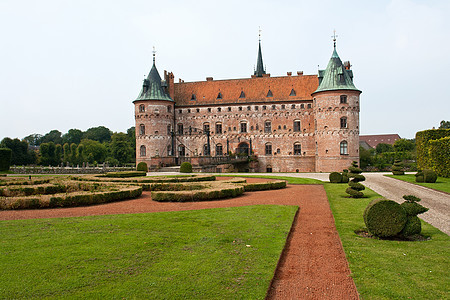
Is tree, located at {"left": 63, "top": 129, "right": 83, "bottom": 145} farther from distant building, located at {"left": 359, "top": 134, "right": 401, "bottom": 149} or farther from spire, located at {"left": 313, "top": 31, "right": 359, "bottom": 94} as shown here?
distant building, located at {"left": 359, "top": 134, "right": 401, "bottom": 149}

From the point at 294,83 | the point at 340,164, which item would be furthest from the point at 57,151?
the point at 340,164

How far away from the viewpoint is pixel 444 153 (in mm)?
28141

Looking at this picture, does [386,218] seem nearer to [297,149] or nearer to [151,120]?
[297,149]

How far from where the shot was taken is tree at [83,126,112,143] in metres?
116

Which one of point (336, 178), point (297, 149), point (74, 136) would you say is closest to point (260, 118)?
point (297, 149)

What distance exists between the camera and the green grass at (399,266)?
6.11 metres

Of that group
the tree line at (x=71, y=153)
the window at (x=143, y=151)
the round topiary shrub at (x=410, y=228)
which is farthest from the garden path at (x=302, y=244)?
the tree line at (x=71, y=153)

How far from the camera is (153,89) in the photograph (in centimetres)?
5100

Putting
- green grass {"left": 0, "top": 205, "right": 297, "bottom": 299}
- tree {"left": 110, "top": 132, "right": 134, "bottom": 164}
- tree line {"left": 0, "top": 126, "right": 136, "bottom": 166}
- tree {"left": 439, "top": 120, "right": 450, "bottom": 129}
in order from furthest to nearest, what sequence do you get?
tree {"left": 439, "top": 120, "right": 450, "bottom": 129} → tree {"left": 110, "top": 132, "right": 134, "bottom": 164} → tree line {"left": 0, "top": 126, "right": 136, "bottom": 166} → green grass {"left": 0, "top": 205, "right": 297, "bottom": 299}

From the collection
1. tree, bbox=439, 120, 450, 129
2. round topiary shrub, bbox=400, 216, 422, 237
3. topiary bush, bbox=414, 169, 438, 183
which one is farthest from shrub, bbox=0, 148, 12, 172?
tree, bbox=439, 120, 450, 129

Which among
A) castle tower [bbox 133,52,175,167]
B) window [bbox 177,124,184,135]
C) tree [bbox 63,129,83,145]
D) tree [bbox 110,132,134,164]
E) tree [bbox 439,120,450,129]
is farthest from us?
tree [bbox 63,129,83,145]

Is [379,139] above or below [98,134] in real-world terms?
below

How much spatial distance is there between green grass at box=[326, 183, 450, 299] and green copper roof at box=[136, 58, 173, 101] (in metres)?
43.4

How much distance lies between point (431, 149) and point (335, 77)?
1992 centimetres
